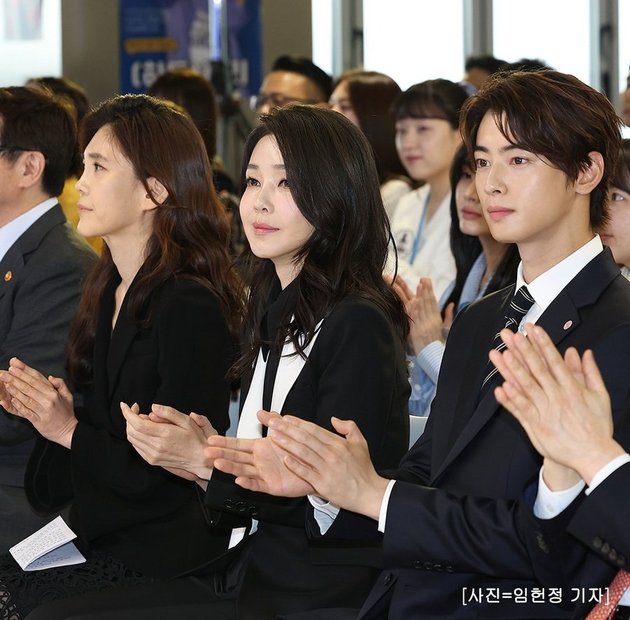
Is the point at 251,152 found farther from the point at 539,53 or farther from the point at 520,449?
the point at 539,53

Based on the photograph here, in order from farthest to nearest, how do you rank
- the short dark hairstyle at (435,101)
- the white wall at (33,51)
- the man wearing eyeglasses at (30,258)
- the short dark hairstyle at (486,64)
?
the white wall at (33,51) < the short dark hairstyle at (486,64) < the short dark hairstyle at (435,101) < the man wearing eyeglasses at (30,258)

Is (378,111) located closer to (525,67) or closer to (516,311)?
(525,67)

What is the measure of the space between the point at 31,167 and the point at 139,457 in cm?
121

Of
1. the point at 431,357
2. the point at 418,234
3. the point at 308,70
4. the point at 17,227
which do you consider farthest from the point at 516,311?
the point at 308,70

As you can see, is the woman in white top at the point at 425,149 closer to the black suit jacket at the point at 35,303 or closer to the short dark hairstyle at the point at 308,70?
the black suit jacket at the point at 35,303

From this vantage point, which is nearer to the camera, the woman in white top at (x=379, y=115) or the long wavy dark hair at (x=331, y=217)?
the long wavy dark hair at (x=331, y=217)

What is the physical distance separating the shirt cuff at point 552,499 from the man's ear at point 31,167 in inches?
83.7

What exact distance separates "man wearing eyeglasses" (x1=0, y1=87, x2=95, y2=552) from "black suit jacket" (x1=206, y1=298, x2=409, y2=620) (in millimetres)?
850

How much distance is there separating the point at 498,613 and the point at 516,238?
25.2 inches

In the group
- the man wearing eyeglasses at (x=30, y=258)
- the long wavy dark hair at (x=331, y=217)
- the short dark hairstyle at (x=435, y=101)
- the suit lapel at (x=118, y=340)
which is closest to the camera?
the long wavy dark hair at (x=331, y=217)

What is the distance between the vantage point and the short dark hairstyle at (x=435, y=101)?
4.55 meters

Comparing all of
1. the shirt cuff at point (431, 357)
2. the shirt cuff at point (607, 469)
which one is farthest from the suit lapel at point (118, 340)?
the shirt cuff at point (607, 469)

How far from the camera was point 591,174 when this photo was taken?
1.99m

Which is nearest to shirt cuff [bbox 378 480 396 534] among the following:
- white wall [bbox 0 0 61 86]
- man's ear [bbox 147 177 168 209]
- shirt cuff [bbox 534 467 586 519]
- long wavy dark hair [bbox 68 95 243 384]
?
shirt cuff [bbox 534 467 586 519]
